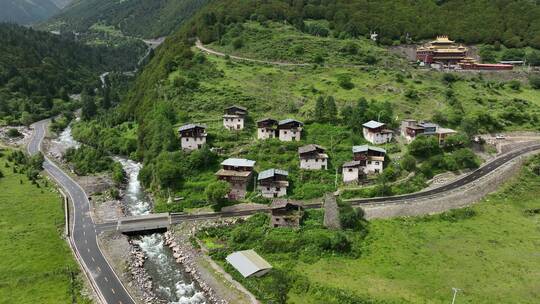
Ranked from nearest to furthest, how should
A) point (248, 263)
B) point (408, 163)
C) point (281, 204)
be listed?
point (248, 263)
point (281, 204)
point (408, 163)

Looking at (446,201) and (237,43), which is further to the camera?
(237,43)

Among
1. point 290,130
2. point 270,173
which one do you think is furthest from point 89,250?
point 290,130

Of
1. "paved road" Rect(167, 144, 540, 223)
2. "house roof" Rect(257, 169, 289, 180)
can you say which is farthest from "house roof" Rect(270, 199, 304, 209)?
"house roof" Rect(257, 169, 289, 180)

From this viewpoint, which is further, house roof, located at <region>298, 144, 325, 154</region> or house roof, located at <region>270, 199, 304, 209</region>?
house roof, located at <region>298, 144, 325, 154</region>

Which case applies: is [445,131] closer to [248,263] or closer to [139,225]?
[248,263]

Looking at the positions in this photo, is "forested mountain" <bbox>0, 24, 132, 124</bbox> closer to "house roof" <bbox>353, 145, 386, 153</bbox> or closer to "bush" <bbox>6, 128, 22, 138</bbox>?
"bush" <bbox>6, 128, 22, 138</bbox>

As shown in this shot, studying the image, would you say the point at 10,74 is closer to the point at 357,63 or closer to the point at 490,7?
the point at 357,63
